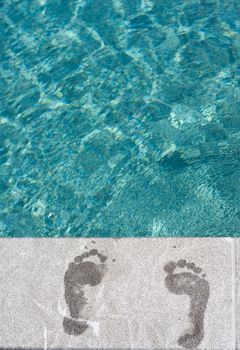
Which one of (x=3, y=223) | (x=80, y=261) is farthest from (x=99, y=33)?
(x=80, y=261)

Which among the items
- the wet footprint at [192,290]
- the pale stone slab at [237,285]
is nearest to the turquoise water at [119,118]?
the pale stone slab at [237,285]

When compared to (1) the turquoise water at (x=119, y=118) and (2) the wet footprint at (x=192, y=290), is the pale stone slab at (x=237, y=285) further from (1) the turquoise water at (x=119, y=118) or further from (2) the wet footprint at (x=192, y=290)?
(1) the turquoise water at (x=119, y=118)

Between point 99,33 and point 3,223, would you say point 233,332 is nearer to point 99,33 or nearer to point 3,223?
point 3,223

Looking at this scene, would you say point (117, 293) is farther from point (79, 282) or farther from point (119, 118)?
point (119, 118)

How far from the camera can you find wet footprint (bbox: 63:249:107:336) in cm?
363

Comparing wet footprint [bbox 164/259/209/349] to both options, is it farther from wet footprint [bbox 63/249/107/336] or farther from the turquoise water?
the turquoise water

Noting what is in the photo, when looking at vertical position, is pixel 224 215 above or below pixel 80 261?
below

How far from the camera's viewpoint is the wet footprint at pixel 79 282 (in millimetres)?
3631

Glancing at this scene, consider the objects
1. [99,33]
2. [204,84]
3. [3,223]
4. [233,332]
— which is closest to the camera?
[233,332]

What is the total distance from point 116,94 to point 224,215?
173 cm

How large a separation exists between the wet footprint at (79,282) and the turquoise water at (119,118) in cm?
74

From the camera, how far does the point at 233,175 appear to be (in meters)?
4.87

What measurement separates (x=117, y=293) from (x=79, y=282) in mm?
236

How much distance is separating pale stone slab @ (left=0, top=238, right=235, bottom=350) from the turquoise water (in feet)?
2.26
